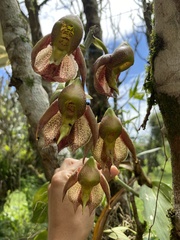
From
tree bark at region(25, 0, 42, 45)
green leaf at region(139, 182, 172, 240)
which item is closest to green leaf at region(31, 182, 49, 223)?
green leaf at region(139, 182, 172, 240)

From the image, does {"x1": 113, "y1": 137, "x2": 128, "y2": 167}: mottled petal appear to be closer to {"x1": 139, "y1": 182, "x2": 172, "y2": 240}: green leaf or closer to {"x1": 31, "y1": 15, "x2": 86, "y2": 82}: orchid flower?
{"x1": 31, "y1": 15, "x2": 86, "y2": 82}: orchid flower

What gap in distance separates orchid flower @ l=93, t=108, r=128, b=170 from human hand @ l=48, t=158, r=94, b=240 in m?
0.20

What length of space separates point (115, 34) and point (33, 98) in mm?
2086

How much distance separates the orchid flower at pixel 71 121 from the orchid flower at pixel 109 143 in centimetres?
1

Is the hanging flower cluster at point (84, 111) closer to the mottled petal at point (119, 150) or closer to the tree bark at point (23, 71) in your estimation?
the mottled petal at point (119, 150)

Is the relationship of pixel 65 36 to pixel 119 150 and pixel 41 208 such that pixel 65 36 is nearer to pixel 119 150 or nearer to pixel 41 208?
pixel 119 150

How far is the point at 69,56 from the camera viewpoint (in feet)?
1.58

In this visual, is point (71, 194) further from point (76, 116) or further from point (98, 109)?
point (98, 109)

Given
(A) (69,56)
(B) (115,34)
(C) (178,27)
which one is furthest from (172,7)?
(B) (115,34)

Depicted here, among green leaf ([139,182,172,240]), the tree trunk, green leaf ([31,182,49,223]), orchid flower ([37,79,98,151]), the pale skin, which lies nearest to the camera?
orchid flower ([37,79,98,151])

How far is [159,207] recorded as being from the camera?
0.95 meters

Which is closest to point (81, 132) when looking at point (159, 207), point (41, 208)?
point (159, 207)

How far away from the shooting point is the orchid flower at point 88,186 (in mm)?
476

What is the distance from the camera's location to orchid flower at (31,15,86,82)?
0.44 metres
